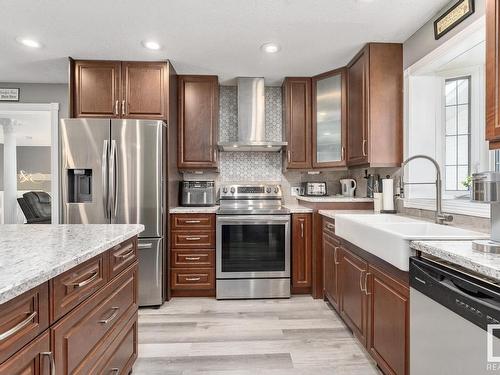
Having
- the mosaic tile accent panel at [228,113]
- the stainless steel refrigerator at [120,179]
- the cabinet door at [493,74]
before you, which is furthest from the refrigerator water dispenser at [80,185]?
the cabinet door at [493,74]

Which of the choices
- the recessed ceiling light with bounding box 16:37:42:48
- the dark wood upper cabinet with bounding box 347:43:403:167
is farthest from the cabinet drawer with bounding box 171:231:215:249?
the recessed ceiling light with bounding box 16:37:42:48

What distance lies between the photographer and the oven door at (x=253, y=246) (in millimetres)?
2889

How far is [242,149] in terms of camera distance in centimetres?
343

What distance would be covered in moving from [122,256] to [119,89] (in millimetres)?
2000

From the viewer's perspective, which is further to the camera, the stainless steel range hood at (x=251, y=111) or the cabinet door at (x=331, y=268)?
the stainless steel range hood at (x=251, y=111)

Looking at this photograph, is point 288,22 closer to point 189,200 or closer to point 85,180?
point 189,200

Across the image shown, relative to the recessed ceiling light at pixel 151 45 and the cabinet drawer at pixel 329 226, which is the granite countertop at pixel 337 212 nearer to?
the cabinet drawer at pixel 329 226

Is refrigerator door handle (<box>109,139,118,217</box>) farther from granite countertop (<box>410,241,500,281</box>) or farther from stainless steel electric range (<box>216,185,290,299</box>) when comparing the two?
granite countertop (<box>410,241,500,281</box>)

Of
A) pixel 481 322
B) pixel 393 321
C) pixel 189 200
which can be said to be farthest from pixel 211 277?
pixel 481 322

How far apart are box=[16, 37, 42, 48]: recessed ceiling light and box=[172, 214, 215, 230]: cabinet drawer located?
6.37ft

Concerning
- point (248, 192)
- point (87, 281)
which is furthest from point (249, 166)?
point (87, 281)

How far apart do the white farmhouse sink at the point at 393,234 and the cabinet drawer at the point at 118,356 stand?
4.61ft

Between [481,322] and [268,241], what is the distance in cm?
209

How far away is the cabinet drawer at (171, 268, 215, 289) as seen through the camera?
289 cm
